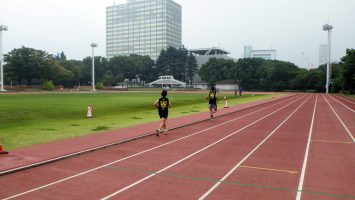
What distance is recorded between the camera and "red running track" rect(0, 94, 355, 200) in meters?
6.66

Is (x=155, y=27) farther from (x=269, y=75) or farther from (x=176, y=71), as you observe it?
(x=269, y=75)

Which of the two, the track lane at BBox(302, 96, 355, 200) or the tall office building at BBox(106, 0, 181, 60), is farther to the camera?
the tall office building at BBox(106, 0, 181, 60)

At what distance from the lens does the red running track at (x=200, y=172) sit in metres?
6.66

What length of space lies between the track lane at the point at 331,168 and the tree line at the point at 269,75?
83309 mm

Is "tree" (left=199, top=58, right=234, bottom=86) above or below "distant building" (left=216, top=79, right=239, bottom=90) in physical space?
above

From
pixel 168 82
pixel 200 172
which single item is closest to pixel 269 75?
pixel 168 82

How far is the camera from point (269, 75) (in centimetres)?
10475

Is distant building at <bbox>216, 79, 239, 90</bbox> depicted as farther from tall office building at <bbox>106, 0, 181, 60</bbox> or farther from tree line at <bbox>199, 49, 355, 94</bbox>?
tall office building at <bbox>106, 0, 181, 60</bbox>

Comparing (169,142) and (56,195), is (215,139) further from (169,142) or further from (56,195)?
(56,195)

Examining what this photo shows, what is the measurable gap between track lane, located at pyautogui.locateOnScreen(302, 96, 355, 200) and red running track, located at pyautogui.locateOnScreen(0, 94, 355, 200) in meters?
0.02

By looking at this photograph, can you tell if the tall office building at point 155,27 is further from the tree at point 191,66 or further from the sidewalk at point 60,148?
the sidewalk at point 60,148

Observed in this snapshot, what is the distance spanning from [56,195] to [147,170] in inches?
96.6

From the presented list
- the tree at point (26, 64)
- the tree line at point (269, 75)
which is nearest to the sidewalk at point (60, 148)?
the tree at point (26, 64)

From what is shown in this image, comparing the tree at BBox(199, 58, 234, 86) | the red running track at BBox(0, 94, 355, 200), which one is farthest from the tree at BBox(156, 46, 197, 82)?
the red running track at BBox(0, 94, 355, 200)
